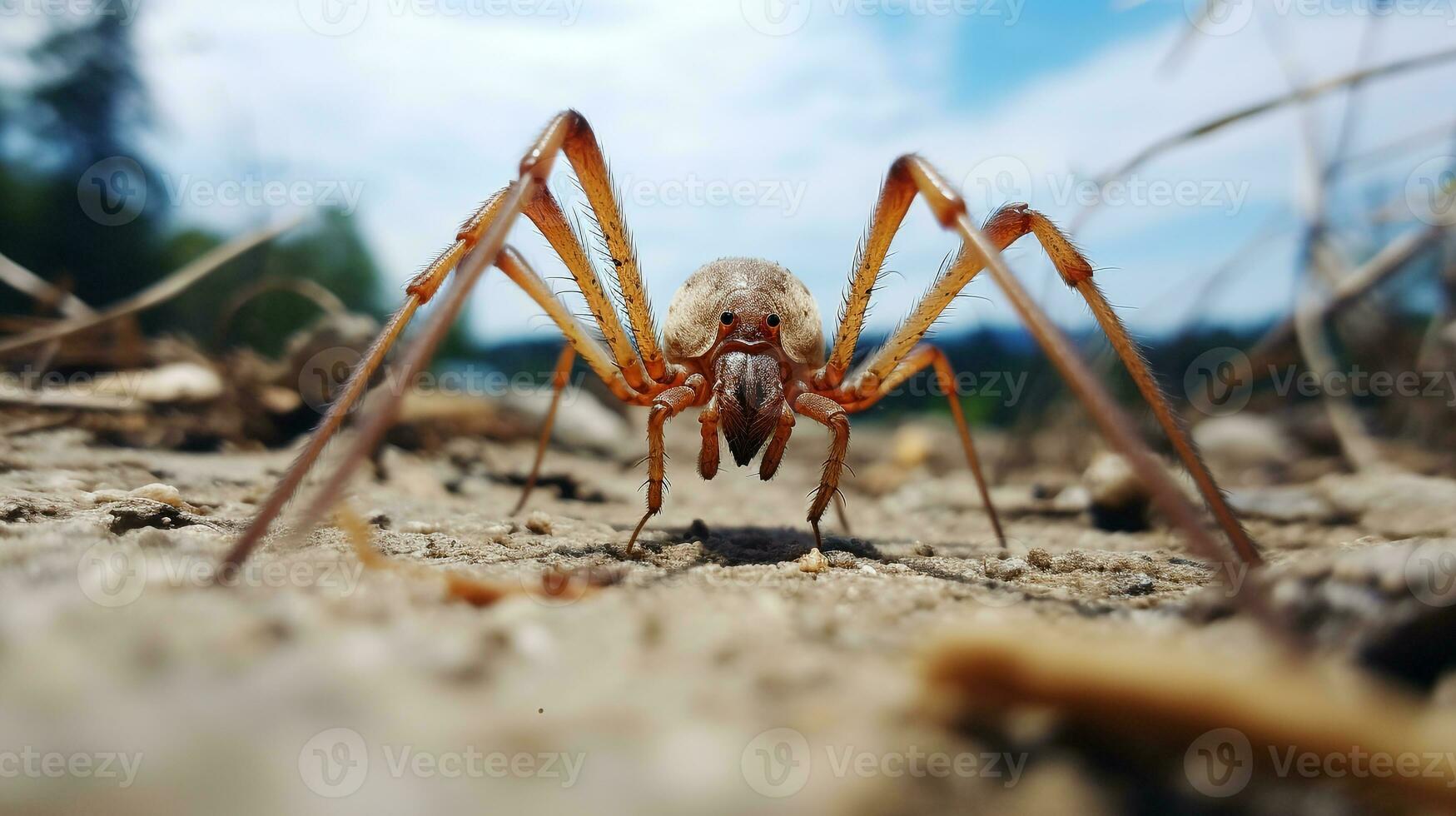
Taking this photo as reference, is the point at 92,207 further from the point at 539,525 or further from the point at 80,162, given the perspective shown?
the point at 539,525

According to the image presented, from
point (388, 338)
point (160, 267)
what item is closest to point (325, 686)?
point (388, 338)

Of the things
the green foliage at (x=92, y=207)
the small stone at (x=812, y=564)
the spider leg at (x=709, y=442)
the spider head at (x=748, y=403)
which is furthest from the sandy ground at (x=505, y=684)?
the green foliage at (x=92, y=207)

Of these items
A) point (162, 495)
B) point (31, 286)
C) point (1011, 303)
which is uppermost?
point (1011, 303)

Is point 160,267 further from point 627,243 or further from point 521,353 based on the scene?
point 627,243

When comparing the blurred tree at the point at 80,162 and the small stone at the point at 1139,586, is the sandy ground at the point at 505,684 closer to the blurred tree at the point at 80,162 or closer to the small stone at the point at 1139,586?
the small stone at the point at 1139,586

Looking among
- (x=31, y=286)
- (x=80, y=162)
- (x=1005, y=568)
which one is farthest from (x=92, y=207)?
(x=1005, y=568)

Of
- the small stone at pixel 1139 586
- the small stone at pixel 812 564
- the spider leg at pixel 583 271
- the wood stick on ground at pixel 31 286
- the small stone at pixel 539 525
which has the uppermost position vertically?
the spider leg at pixel 583 271

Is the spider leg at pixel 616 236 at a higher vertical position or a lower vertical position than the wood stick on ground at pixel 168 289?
higher

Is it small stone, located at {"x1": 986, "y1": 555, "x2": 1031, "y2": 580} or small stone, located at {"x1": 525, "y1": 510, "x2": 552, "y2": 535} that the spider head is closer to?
small stone, located at {"x1": 525, "y1": 510, "x2": 552, "y2": 535}
